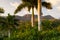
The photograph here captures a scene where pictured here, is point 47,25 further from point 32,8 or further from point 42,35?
point 42,35

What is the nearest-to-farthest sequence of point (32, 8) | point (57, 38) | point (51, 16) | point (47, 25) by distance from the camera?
point (57, 38), point (47, 25), point (32, 8), point (51, 16)

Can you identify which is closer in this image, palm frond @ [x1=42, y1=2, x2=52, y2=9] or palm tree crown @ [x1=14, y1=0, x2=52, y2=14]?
palm frond @ [x1=42, y1=2, x2=52, y2=9]

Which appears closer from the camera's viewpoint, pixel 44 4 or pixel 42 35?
pixel 42 35

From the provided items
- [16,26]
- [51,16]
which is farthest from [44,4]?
[51,16]

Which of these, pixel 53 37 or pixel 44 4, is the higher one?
pixel 44 4

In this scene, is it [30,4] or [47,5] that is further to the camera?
[30,4]

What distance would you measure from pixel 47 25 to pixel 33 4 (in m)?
2.93

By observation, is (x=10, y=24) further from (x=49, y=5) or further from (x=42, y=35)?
(x=42, y=35)

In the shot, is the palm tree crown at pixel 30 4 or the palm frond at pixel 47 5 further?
the palm tree crown at pixel 30 4

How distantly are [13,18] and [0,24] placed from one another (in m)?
1.87

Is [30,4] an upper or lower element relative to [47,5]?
upper

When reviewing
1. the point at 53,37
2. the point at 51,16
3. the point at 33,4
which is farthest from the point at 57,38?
the point at 51,16

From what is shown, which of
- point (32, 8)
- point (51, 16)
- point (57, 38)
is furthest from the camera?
point (51, 16)

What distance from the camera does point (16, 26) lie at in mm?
33562
